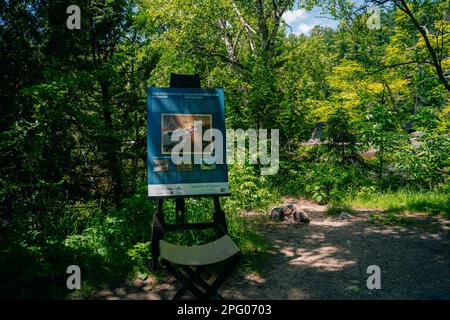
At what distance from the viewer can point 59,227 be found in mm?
4332

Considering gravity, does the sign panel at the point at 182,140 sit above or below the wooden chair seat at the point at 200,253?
above

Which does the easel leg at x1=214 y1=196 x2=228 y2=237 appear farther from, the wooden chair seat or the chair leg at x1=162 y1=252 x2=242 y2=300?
the chair leg at x1=162 y1=252 x2=242 y2=300

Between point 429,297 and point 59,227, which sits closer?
point 429,297

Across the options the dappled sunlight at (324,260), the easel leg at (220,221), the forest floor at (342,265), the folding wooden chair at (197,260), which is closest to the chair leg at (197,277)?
the folding wooden chair at (197,260)

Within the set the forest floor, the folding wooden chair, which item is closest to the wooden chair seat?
the folding wooden chair

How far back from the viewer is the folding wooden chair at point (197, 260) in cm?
279

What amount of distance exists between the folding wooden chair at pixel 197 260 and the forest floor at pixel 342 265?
0.48 metres

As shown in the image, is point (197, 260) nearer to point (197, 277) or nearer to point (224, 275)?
point (197, 277)

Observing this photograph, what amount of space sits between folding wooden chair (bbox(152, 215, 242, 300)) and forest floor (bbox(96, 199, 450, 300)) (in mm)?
485

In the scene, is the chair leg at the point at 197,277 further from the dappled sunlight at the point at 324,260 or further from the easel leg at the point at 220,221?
the dappled sunlight at the point at 324,260

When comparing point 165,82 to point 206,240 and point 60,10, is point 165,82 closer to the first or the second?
point 60,10

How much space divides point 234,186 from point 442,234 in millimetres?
3728

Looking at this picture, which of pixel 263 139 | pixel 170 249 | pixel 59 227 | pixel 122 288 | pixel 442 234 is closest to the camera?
pixel 170 249

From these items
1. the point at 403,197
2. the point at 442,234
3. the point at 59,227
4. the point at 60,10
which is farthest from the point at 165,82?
the point at 442,234
